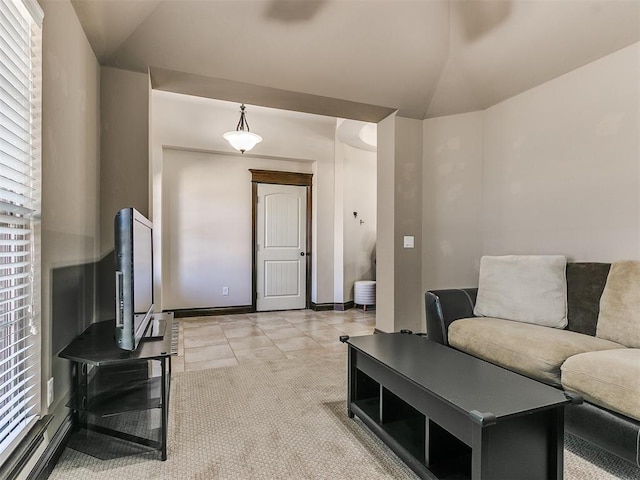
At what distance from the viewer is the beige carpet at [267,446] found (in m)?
1.59

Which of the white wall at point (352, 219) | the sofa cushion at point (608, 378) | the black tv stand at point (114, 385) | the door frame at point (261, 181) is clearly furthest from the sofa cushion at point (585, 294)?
the door frame at point (261, 181)

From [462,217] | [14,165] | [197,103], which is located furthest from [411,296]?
[197,103]

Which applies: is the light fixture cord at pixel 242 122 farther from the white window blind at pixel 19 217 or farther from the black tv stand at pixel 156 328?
the white window blind at pixel 19 217

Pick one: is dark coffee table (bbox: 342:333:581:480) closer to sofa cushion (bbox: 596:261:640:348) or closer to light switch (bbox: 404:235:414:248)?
sofa cushion (bbox: 596:261:640:348)

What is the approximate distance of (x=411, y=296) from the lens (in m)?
3.80

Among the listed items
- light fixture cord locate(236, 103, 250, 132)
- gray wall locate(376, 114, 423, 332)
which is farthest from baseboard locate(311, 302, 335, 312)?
light fixture cord locate(236, 103, 250, 132)

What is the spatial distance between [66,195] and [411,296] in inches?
122

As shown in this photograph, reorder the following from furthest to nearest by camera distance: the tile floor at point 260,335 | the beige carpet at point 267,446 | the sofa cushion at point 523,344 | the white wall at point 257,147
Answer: the white wall at point 257,147
the tile floor at point 260,335
the sofa cushion at point 523,344
the beige carpet at point 267,446

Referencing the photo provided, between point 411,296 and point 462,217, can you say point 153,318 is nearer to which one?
point 411,296

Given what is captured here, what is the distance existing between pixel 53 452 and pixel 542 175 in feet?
12.3

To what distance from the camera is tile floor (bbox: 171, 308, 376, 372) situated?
328 centimetres

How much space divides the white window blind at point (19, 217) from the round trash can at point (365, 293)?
4.49 m

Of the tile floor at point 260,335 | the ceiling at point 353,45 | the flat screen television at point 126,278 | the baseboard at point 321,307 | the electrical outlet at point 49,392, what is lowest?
the tile floor at point 260,335

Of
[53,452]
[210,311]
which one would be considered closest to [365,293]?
[210,311]
